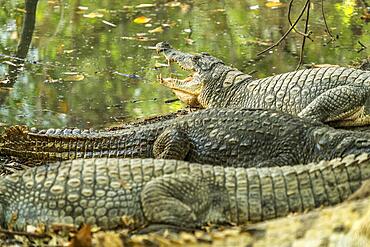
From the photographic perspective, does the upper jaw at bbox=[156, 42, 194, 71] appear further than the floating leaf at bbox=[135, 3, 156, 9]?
No

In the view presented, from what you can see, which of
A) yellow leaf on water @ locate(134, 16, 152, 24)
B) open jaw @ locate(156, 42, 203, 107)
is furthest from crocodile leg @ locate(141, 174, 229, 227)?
yellow leaf on water @ locate(134, 16, 152, 24)

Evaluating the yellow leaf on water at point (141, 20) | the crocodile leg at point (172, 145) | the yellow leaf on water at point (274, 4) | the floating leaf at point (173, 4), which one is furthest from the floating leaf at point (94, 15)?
the crocodile leg at point (172, 145)

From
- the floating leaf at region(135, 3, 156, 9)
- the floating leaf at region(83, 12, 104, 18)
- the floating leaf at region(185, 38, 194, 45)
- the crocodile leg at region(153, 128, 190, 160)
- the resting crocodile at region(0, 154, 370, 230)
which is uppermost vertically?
the resting crocodile at region(0, 154, 370, 230)

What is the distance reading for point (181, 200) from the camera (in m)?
4.29

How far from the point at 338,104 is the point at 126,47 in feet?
13.8

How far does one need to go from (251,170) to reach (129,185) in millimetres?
676

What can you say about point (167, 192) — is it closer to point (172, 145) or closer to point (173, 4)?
point (172, 145)

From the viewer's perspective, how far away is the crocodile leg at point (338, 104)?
665 cm

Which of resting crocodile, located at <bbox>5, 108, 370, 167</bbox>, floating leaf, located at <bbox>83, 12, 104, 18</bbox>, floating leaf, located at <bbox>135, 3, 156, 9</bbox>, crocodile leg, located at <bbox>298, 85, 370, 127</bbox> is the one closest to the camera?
resting crocodile, located at <bbox>5, 108, 370, 167</bbox>

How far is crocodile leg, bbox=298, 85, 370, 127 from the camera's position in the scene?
6652 mm

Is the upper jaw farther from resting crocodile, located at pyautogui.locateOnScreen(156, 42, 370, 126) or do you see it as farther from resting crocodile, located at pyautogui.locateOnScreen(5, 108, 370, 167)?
resting crocodile, located at pyautogui.locateOnScreen(5, 108, 370, 167)

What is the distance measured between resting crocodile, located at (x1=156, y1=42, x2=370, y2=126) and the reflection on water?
0.62 m

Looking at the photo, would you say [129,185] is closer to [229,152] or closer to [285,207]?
[285,207]

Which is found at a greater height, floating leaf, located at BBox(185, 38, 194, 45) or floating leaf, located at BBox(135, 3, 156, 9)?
floating leaf, located at BBox(185, 38, 194, 45)
